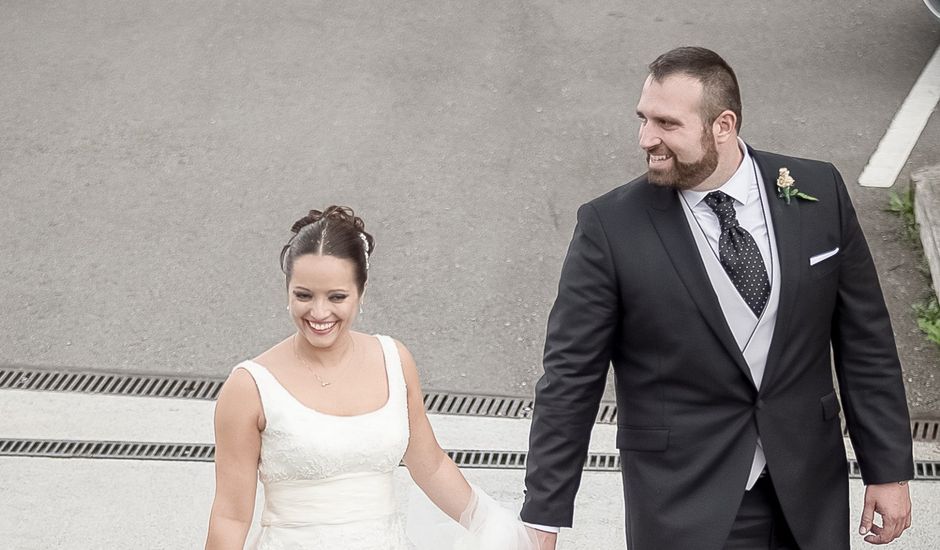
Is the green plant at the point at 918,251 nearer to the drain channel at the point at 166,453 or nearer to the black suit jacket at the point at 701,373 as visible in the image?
the drain channel at the point at 166,453

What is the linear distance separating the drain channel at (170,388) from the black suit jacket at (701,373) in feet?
7.89

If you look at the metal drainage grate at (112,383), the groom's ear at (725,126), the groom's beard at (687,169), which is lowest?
the metal drainage grate at (112,383)

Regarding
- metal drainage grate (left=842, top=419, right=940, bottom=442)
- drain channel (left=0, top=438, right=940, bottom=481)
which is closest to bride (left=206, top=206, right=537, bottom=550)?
drain channel (left=0, top=438, right=940, bottom=481)

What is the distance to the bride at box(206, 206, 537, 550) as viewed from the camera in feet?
11.7

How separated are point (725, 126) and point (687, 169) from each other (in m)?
0.15

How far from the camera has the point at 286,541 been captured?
3.70 m

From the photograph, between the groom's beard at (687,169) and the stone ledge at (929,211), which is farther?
the stone ledge at (929,211)

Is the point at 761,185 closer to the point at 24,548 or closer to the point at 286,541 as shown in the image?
the point at 286,541

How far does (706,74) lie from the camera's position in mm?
3611

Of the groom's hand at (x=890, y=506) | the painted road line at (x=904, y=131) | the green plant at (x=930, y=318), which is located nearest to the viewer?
the groom's hand at (x=890, y=506)

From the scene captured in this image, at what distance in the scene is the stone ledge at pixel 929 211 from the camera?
6.58 m

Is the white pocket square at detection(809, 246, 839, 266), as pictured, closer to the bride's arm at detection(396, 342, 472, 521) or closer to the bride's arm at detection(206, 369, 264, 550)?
the bride's arm at detection(396, 342, 472, 521)

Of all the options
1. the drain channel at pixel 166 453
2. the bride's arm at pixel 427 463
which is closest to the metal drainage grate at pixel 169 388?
the drain channel at pixel 166 453

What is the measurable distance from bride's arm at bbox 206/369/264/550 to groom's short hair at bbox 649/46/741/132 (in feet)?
4.47
